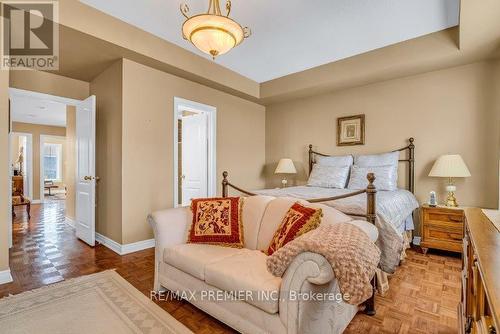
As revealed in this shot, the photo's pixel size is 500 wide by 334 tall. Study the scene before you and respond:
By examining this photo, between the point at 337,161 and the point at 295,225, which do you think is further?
the point at 337,161

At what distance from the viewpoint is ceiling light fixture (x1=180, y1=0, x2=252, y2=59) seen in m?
1.87

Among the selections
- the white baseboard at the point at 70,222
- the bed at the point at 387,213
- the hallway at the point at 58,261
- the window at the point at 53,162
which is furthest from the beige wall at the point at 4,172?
the window at the point at 53,162

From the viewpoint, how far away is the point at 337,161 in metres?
4.00

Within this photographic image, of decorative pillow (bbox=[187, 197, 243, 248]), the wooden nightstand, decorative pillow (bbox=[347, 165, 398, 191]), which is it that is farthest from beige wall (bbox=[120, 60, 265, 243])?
the wooden nightstand

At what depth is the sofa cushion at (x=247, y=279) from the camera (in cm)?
139

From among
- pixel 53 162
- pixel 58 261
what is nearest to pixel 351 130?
pixel 58 261

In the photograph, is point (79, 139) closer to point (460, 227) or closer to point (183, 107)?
point (183, 107)

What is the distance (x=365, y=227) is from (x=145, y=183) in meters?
2.84

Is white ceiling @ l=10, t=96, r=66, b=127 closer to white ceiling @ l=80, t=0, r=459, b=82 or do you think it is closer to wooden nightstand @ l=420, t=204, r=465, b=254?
white ceiling @ l=80, t=0, r=459, b=82

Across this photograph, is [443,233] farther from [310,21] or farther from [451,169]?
[310,21]

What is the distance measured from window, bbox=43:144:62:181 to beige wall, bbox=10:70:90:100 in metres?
9.17

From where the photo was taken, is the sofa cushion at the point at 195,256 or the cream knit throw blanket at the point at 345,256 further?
the sofa cushion at the point at 195,256

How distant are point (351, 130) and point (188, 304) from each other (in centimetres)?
360

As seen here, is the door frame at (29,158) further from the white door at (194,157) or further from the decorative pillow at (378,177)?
the decorative pillow at (378,177)
